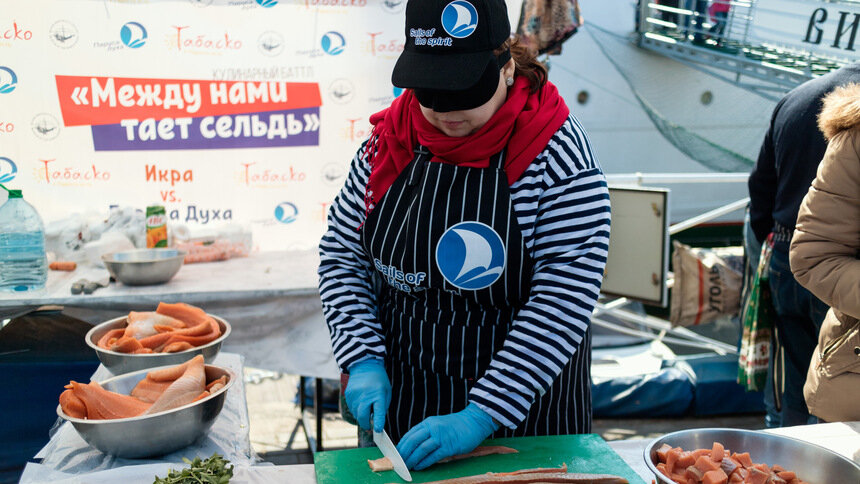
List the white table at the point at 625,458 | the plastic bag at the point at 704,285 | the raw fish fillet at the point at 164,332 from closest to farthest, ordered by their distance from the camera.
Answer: the white table at the point at 625,458
the raw fish fillet at the point at 164,332
the plastic bag at the point at 704,285

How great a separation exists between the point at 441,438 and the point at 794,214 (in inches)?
96.2

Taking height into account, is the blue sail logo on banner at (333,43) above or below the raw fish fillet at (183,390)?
above

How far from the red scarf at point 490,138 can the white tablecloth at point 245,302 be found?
1.77 metres

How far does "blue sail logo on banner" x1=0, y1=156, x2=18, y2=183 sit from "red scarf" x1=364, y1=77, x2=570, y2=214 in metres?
2.95

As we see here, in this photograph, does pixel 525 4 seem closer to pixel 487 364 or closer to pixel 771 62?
pixel 487 364

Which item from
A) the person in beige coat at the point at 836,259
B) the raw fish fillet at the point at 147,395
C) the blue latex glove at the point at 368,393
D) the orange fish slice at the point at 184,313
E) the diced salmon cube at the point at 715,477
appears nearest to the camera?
the diced salmon cube at the point at 715,477

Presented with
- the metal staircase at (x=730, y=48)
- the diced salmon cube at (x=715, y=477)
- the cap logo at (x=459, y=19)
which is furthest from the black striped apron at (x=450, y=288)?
the metal staircase at (x=730, y=48)

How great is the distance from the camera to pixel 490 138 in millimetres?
1985

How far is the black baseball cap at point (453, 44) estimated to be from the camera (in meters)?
1.82

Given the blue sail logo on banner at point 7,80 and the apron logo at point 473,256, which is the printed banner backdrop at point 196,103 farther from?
the apron logo at point 473,256

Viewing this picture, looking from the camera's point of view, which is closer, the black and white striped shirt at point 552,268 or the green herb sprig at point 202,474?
the green herb sprig at point 202,474

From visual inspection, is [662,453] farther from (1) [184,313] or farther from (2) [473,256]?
(1) [184,313]

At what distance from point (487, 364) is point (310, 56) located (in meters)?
2.98

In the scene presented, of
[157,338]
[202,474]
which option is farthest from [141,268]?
[202,474]
